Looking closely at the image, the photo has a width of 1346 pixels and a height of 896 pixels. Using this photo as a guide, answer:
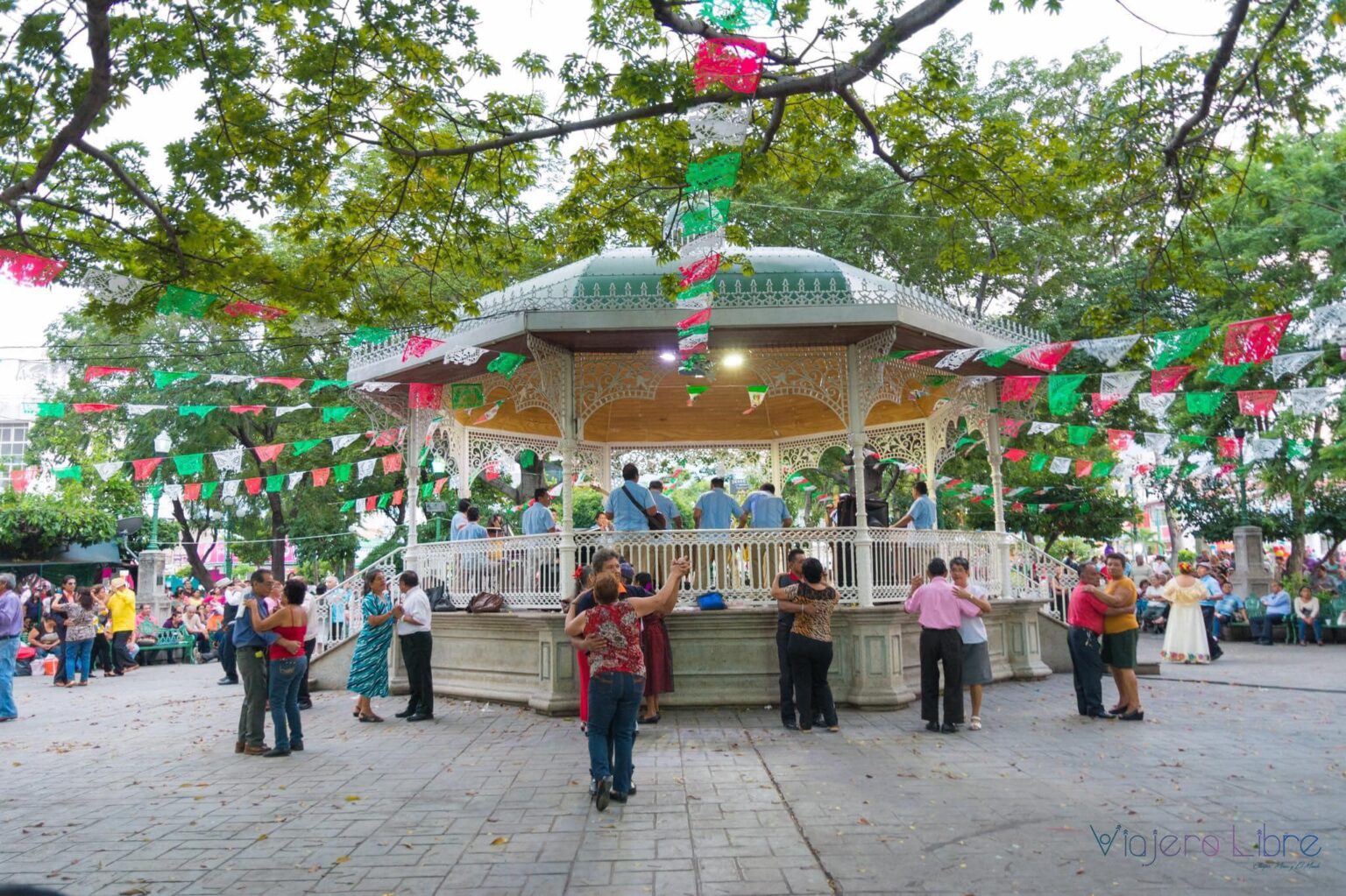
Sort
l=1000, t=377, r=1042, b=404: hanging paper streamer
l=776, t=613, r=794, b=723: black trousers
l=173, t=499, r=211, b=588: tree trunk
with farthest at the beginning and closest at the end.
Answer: l=173, t=499, r=211, b=588: tree trunk < l=1000, t=377, r=1042, b=404: hanging paper streamer < l=776, t=613, r=794, b=723: black trousers

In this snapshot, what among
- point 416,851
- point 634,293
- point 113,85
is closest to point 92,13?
point 113,85

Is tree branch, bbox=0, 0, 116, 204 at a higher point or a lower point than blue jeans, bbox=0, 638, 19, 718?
higher

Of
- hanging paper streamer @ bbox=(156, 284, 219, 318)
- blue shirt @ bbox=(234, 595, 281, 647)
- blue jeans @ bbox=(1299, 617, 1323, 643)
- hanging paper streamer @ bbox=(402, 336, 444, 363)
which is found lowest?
blue jeans @ bbox=(1299, 617, 1323, 643)

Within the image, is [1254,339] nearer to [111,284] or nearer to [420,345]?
[420,345]

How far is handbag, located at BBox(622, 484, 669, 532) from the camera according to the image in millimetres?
11039

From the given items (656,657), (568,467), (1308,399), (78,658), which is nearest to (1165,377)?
(1308,399)

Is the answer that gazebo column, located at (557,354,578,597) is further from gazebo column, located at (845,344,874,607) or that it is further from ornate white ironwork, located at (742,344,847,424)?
gazebo column, located at (845,344,874,607)

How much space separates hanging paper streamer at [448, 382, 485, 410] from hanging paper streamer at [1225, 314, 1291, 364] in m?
9.02

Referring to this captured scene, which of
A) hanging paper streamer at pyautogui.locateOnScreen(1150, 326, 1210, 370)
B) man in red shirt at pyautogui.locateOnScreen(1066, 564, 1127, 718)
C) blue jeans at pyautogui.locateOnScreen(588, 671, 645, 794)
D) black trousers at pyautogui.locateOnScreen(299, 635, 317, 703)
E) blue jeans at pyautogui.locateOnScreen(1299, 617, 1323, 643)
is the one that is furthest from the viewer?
blue jeans at pyautogui.locateOnScreen(1299, 617, 1323, 643)

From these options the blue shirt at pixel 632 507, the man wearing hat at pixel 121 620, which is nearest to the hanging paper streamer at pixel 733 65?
the blue shirt at pixel 632 507

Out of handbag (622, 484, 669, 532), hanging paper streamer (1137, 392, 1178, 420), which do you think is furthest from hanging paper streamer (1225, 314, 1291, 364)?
handbag (622, 484, 669, 532)

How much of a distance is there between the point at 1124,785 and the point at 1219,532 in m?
21.3

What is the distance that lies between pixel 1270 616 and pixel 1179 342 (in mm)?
13766

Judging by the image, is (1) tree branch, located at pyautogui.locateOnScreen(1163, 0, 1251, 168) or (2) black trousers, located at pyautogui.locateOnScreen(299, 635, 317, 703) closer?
(1) tree branch, located at pyautogui.locateOnScreen(1163, 0, 1251, 168)
